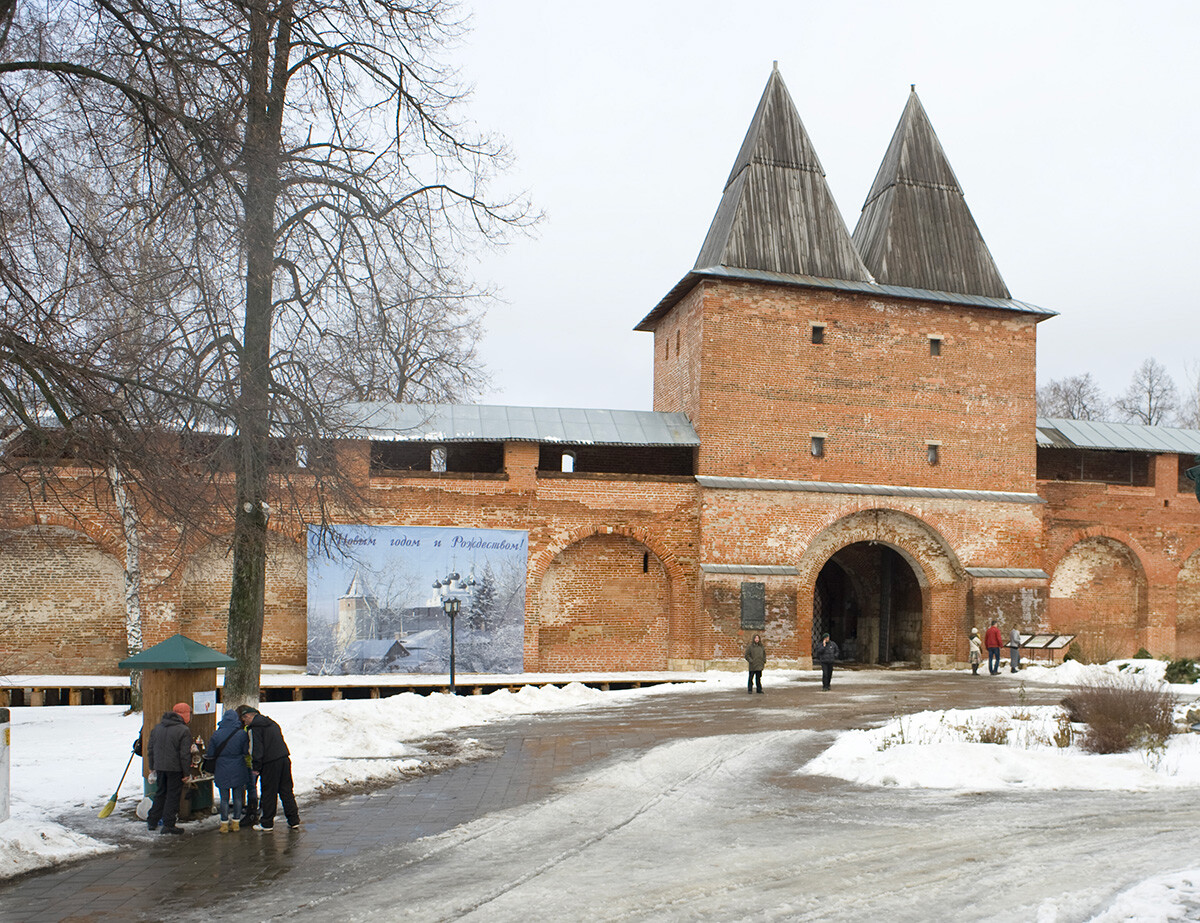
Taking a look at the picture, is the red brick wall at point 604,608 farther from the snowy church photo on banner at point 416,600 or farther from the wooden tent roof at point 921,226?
the wooden tent roof at point 921,226

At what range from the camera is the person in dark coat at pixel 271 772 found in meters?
9.87

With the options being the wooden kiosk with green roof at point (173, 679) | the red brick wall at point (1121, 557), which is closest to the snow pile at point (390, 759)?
the wooden kiosk with green roof at point (173, 679)

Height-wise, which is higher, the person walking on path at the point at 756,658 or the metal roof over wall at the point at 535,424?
the metal roof over wall at the point at 535,424

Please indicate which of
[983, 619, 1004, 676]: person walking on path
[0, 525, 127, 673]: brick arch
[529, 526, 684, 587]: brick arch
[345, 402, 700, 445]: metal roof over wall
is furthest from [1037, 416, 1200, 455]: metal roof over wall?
[0, 525, 127, 673]: brick arch

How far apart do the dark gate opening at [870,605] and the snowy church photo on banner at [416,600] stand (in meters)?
8.87

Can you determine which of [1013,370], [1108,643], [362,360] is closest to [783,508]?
[1013,370]

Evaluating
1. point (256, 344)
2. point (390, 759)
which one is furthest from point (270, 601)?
point (390, 759)

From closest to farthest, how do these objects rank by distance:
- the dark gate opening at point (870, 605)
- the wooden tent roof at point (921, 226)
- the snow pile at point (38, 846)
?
the snow pile at point (38, 846)
the wooden tent roof at point (921, 226)
the dark gate opening at point (870, 605)

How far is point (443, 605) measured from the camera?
77.7 feet

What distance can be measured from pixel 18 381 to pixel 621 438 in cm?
1829

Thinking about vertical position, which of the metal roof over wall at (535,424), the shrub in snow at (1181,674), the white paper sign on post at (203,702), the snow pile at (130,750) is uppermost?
the metal roof over wall at (535,424)

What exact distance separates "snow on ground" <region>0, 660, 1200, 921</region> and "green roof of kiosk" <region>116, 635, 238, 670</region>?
4.58 feet

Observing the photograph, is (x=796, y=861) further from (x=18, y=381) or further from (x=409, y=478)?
(x=409, y=478)

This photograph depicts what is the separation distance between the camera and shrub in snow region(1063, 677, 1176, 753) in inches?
511
